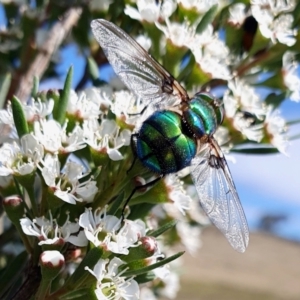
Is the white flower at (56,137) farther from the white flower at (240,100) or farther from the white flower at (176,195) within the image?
the white flower at (240,100)

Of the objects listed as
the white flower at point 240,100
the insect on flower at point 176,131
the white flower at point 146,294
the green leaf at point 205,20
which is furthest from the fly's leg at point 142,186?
the white flower at point 146,294

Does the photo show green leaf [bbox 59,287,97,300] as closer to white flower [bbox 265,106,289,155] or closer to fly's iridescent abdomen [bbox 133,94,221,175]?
fly's iridescent abdomen [bbox 133,94,221,175]

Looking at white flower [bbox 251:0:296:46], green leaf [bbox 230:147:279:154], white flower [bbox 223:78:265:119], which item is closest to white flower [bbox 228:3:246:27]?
white flower [bbox 251:0:296:46]

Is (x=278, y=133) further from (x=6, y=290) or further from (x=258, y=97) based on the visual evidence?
(x=6, y=290)

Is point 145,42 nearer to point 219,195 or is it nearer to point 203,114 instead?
point 203,114

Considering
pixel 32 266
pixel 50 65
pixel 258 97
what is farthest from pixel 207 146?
pixel 50 65

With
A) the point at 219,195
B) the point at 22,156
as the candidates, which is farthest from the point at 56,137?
the point at 219,195
